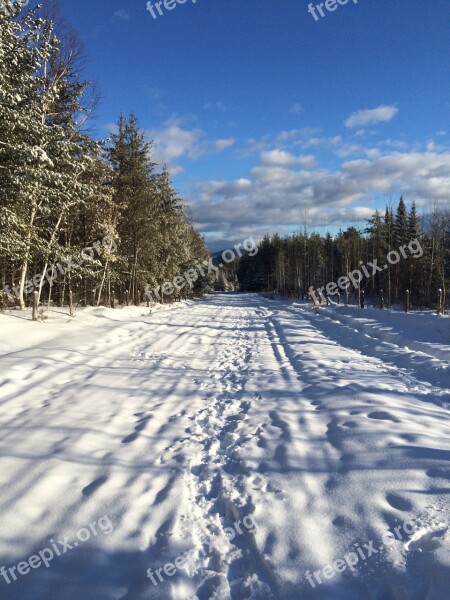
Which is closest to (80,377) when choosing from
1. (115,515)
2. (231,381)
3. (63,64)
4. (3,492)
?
(231,381)

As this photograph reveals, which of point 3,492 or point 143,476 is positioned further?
point 143,476

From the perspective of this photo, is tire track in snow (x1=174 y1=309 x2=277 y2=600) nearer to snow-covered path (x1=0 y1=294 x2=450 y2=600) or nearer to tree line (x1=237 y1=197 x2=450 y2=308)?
snow-covered path (x1=0 y1=294 x2=450 y2=600)

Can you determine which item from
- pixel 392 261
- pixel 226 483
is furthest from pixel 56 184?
pixel 392 261

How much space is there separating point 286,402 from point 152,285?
26.5 metres

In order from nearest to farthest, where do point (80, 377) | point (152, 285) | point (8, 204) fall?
1. point (80, 377)
2. point (8, 204)
3. point (152, 285)

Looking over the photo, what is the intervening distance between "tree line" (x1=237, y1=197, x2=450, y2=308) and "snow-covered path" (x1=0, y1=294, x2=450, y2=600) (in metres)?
12.4

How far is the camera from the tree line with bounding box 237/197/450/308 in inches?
1189

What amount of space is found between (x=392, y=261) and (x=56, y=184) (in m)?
28.7

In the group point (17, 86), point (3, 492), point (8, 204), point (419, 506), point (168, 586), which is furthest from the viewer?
point (8, 204)

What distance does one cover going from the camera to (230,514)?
3.13m

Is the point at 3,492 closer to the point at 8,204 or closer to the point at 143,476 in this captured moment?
the point at 143,476

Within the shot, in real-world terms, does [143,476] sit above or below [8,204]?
below

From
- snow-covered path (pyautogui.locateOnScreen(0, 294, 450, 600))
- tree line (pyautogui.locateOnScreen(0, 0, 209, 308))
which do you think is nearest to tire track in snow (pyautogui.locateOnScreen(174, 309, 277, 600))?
snow-covered path (pyautogui.locateOnScreen(0, 294, 450, 600))

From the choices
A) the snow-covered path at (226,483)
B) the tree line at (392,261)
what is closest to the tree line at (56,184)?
the snow-covered path at (226,483)
